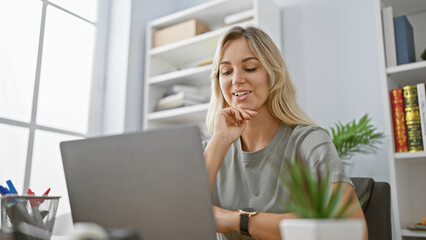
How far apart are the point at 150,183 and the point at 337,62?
184 cm

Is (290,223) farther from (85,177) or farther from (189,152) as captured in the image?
(85,177)

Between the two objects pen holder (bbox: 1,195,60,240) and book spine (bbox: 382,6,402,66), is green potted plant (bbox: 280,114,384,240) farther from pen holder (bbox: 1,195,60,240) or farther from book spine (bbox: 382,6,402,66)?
book spine (bbox: 382,6,402,66)

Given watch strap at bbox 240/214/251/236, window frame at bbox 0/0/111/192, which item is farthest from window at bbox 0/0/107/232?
watch strap at bbox 240/214/251/236

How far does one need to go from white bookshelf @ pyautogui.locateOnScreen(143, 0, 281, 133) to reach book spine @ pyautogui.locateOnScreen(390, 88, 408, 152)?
84cm

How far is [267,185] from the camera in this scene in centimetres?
120

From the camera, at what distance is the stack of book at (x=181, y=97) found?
2453 millimetres

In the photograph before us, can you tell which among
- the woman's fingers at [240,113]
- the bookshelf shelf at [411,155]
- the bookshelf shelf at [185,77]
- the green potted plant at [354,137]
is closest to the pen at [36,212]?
the woman's fingers at [240,113]

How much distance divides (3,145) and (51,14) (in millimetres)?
878

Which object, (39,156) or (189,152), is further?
(39,156)

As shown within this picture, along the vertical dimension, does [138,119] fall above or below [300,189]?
above

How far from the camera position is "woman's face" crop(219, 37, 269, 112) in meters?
1.33

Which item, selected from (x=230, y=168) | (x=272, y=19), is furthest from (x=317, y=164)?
(x=272, y=19)

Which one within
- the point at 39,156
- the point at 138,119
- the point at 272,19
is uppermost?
the point at 272,19

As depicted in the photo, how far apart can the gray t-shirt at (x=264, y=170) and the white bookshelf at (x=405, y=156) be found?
633 mm
